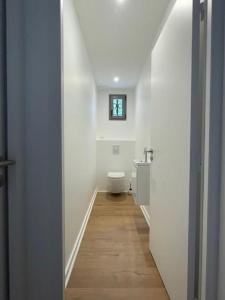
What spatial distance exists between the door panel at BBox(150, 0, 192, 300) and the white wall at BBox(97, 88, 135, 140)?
303 centimetres

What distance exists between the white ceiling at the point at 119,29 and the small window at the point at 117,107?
4.05 feet

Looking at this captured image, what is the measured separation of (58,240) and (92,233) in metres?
1.44

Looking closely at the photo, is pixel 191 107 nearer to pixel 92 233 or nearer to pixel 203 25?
pixel 203 25

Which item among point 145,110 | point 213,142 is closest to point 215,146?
point 213,142

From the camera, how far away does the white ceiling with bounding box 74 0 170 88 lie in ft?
6.14

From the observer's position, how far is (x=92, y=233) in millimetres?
2363

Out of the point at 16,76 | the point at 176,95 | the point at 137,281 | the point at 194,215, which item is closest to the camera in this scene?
the point at 16,76

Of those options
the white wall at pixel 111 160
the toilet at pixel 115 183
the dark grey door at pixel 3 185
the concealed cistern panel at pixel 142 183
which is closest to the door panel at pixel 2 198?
the dark grey door at pixel 3 185

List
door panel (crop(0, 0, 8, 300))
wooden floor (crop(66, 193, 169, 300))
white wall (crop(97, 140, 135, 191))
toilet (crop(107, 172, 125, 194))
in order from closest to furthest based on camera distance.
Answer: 1. door panel (crop(0, 0, 8, 300))
2. wooden floor (crop(66, 193, 169, 300))
3. toilet (crop(107, 172, 125, 194))
4. white wall (crop(97, 140, 135, 191))

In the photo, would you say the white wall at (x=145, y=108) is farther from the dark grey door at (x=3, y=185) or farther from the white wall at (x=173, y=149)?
the dark grey door at (x=3, y=185)

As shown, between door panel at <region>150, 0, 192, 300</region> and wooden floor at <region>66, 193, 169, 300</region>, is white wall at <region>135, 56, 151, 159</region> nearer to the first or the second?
door panel at <region>150, 0, 192, 300</region>

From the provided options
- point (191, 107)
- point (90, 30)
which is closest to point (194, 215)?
point (191, 107)

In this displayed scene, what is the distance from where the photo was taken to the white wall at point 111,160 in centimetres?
442

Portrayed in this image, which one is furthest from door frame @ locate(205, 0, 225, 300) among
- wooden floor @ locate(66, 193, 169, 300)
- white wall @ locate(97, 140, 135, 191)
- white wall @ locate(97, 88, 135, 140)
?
white wall @ locate(97, 88, 135, 140)
